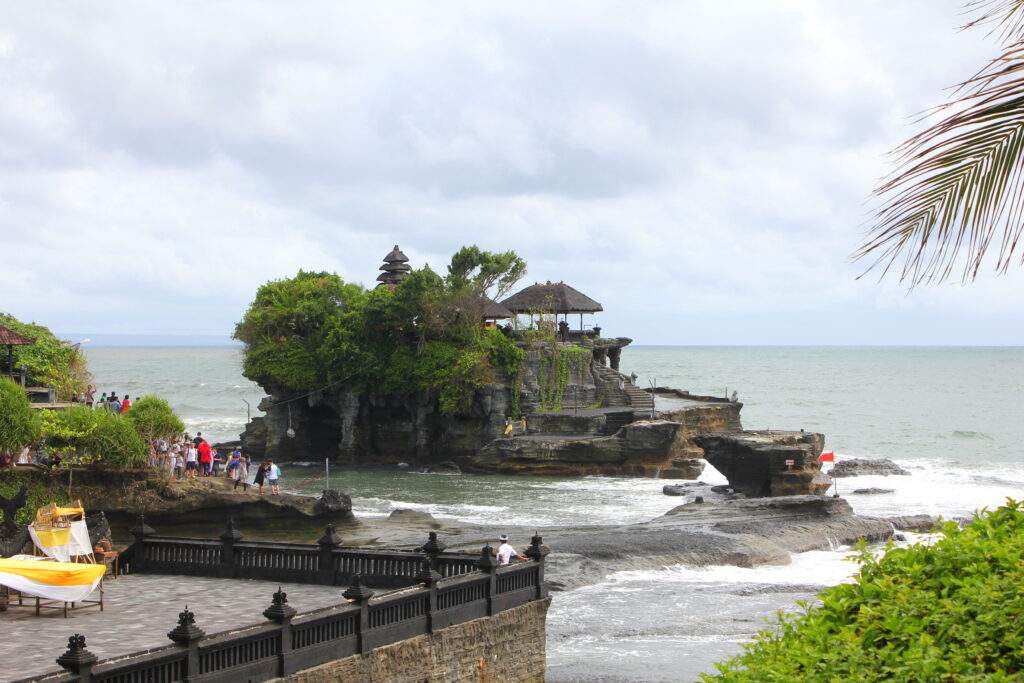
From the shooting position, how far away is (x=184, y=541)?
19344 mm

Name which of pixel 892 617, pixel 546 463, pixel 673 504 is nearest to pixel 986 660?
pixel 892 617

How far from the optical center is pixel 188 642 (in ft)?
38.9

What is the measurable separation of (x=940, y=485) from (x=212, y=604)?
45392mm

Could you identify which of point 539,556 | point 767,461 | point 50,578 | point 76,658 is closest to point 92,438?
point 50,578

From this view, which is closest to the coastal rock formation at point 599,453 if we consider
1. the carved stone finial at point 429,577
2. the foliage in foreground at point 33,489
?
the foliage in foreground at point 33,489

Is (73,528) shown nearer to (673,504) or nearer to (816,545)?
(816,545)

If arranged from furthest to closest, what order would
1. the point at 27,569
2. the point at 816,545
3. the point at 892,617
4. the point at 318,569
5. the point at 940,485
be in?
the point at 940,485 < the point at 816,545 < the point at 318,569 < the point at 27,569 < the point at 892,617

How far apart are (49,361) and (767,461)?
30118 mm

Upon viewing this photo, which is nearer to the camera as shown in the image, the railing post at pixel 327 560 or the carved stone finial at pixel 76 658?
the carved stone finial at pixel 76 658

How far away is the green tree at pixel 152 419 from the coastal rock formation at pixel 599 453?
23.5 meters

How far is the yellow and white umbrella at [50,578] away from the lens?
14695 mm

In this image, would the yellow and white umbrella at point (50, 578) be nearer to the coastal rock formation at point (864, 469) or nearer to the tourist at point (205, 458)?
the tourist at point (205, 458)

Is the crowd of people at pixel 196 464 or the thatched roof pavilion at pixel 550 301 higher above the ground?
the thatched roof pavilion at pixel 550 301

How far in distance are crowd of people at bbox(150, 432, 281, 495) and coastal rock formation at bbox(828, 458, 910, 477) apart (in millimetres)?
32401
